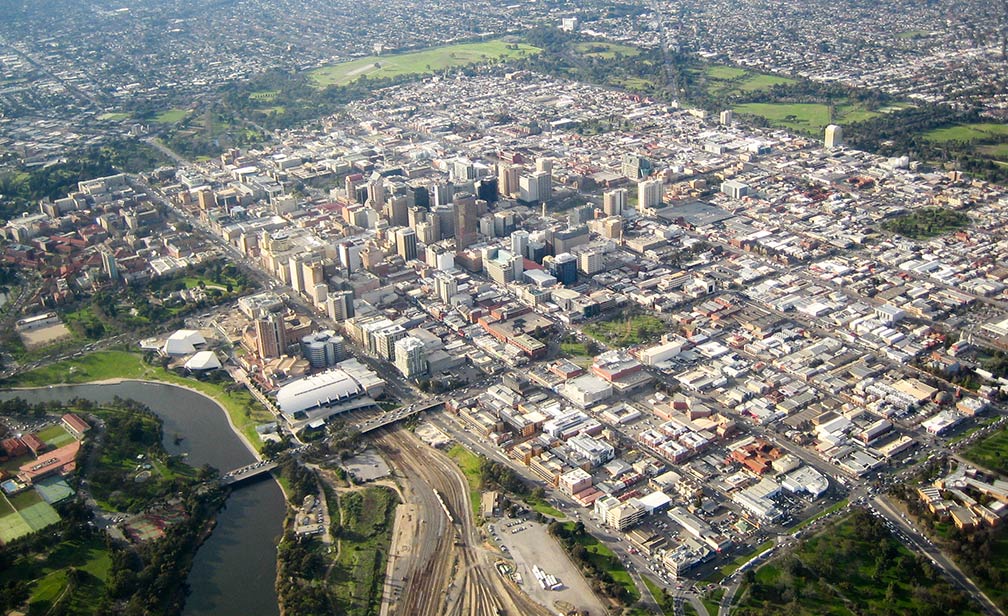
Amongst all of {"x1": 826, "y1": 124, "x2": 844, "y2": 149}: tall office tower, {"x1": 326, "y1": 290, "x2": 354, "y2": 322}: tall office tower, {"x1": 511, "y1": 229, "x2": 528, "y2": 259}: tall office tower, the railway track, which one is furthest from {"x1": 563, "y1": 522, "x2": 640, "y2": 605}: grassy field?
{"x1": 826, "y1": 124, "x2": 844, "y2": 149}: tall office tower

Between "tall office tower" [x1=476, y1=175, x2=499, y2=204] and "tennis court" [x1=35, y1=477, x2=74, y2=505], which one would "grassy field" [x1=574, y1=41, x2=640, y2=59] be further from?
"tennis court" [x1=35, y1=477, x2=74, y2=505]

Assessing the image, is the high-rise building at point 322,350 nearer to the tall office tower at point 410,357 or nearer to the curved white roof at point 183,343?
the tall office tower at point 410,357

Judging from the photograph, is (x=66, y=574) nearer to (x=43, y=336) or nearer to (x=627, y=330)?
(x=43, y=336)

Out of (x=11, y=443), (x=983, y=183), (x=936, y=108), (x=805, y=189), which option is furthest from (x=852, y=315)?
(x=936, y=108)

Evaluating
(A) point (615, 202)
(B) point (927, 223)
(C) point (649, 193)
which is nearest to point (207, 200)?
(A) point (615, 202)

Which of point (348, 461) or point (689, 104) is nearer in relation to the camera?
point (348, 461)

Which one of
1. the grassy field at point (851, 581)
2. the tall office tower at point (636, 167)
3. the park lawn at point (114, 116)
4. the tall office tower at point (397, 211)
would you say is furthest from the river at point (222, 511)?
the park lawn at point (114, 116)

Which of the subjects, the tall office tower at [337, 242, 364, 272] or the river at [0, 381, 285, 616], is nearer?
the river at [0, 381, 285, 616]

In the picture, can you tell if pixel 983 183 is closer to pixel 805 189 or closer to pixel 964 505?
pixel 805 189
